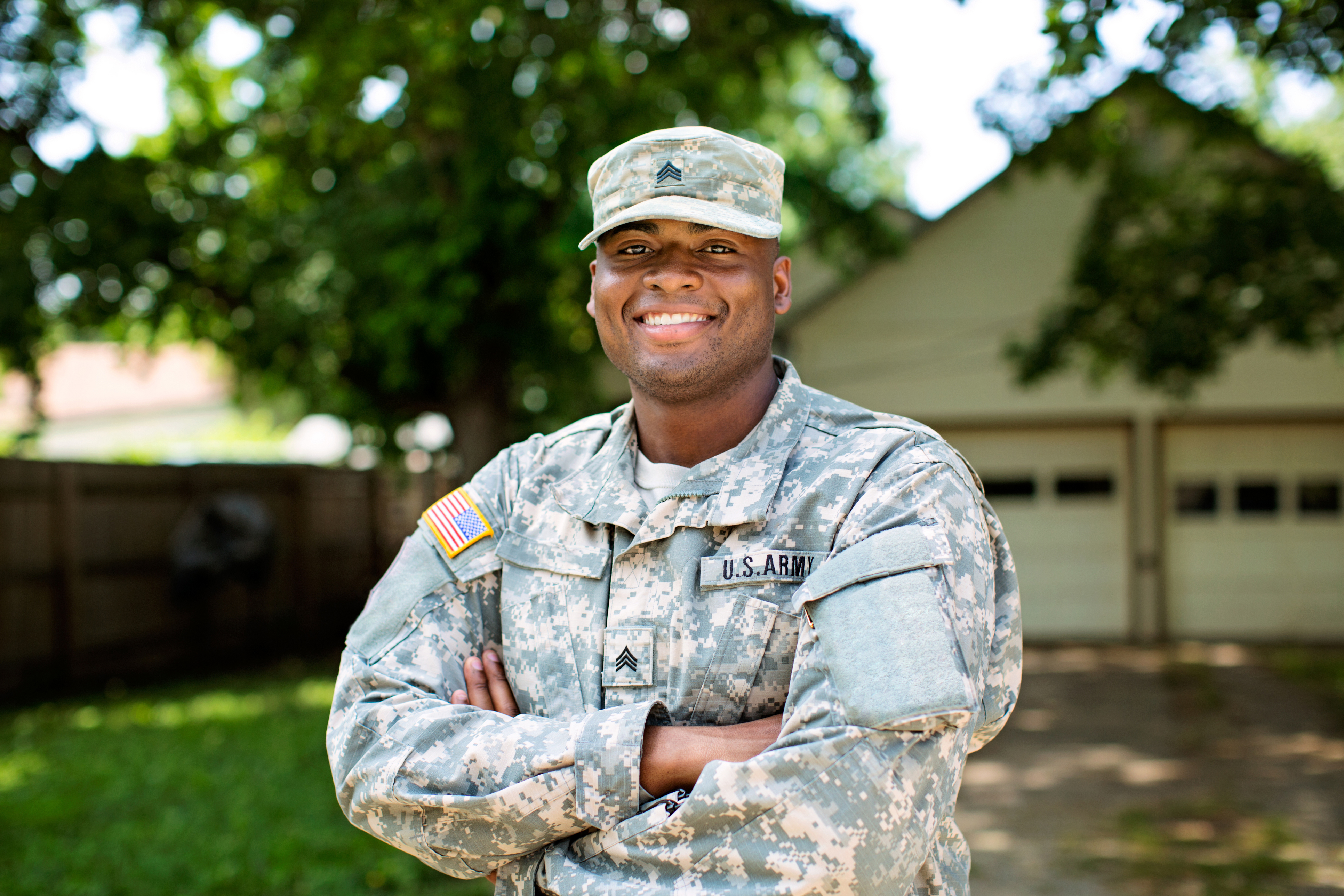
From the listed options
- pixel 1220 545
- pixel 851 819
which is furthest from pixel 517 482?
pixel 1220 545

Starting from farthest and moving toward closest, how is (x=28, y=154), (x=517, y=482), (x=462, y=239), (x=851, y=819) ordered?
1. (x=28, y=154)
2. (x=462, y=239)
3. (x=517, y=482)
4. (x=851, y=819)

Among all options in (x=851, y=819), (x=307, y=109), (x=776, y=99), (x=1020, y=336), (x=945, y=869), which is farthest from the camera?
(x=776, y=99)

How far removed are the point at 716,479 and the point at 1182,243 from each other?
6895 mm

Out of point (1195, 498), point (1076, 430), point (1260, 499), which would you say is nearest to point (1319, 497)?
point (1260, 499)

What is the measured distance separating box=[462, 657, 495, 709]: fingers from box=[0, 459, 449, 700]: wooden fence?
8.14 meters

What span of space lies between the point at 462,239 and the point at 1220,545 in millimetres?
9407

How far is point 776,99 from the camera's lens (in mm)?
15336

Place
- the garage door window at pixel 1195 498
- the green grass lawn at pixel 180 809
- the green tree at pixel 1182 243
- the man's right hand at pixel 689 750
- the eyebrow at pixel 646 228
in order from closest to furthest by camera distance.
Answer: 1. the man's right hand at pixel 689 750
2. the eyebrow at pixel 646 228
3. the green grass lawn at pixel 180 809
4. the green tree at pixel 1182 243
5. the garage door window at pixel 1195 498

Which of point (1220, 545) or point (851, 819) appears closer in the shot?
point (851, 819)

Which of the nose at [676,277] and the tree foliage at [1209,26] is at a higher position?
the tree foliage at [1209,26]

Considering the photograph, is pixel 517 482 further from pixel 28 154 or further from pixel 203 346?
pixel 203 346

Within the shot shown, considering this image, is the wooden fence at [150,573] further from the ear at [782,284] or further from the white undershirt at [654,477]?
the ear at [782,284]

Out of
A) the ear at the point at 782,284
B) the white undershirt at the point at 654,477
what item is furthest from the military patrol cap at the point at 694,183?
the white undershirt at the point at 654,477

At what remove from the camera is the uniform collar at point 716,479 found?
77.0 inches
